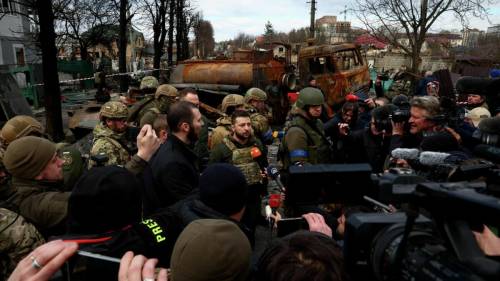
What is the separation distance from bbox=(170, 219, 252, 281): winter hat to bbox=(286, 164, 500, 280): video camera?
15.1 inches

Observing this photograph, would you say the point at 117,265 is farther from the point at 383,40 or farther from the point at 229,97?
the point at 383,40

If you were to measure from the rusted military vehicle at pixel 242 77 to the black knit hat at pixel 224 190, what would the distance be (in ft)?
27.1

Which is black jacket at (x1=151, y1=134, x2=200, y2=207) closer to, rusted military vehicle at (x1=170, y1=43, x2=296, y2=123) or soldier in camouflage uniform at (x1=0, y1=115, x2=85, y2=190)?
soldier in camouflage uniform at (x1=0, y1=115, x2=85, y2=190)

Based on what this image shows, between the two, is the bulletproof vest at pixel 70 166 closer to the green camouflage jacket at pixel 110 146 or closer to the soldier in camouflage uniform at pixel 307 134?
the green camouflage jacket at pixel 110 146

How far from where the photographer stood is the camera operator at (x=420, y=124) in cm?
329

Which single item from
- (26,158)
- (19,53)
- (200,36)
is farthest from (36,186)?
(200,36)

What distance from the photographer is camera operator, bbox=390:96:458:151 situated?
329 centimetres

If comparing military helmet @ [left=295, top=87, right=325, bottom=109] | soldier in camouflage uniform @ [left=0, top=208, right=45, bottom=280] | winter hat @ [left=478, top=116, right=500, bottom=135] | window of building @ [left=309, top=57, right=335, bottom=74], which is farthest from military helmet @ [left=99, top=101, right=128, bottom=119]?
window of building @ [left=309, top=57, right=335, bottom=74]

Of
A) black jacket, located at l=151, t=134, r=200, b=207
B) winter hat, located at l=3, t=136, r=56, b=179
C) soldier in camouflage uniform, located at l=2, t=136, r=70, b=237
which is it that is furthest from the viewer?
black jacket, located at l=151, t=134, r=200, b=207

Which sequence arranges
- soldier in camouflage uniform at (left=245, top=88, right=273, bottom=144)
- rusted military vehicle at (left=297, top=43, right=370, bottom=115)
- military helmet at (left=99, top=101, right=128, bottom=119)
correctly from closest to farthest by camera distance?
military helmet at (left=99, top=101, right=128, bottom=119) → soldier in camouflage uniform at (left=245, top=88, right=273, bottom=144) → rusted military vehicle at (left=297, top=43, right=370, bottom=115)

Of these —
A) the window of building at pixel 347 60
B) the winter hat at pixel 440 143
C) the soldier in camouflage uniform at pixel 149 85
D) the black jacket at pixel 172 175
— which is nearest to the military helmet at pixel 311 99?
the winter hat at pixel 440 143

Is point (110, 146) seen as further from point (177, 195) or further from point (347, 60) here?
point (347, 60)

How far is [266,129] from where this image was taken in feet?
19.1

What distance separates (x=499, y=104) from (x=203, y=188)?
2.57m
